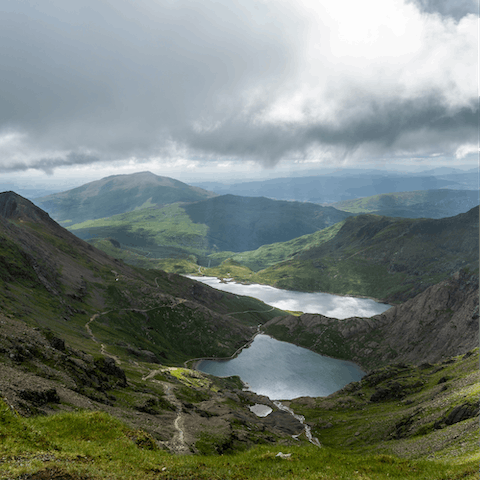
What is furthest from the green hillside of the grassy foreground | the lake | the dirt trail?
the lake

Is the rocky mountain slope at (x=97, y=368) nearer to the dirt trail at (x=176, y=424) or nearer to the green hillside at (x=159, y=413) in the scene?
the dirt trail at (x=176, y=424)

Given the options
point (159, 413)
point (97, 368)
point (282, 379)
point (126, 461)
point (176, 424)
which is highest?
point (126, 461)

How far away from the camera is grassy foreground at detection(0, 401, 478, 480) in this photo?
74.7 feet

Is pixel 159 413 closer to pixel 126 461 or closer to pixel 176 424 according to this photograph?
pixel 176 424

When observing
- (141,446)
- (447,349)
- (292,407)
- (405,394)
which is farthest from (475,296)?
(141,446)

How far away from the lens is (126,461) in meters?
27.6

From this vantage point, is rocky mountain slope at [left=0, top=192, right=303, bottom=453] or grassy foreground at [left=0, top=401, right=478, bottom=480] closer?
grassy foreground at [left=0, top=401, right=478, bottom=480]

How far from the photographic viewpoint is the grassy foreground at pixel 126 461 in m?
22.8

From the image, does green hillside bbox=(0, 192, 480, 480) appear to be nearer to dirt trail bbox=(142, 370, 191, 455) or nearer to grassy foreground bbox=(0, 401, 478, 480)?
grassy foreground bbox=(0, 401, 478, 480)

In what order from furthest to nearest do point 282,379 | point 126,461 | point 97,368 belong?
1. point 282,379
2. point 97,368
3. point 126,461

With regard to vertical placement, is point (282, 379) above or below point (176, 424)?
below

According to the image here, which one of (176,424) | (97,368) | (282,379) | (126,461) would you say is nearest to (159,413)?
(176,424)

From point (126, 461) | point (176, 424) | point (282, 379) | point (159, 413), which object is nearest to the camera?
point (126, 461)

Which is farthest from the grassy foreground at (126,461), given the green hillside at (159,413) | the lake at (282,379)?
the lake at (282,379)
